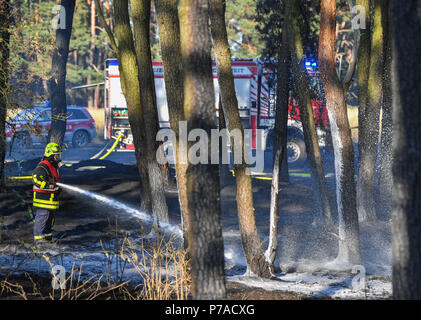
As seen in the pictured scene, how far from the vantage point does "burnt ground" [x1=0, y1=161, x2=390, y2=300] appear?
1020cm

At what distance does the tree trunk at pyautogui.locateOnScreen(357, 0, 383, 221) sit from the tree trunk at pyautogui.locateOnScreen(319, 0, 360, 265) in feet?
7.93

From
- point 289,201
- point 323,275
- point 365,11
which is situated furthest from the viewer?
point 289,201

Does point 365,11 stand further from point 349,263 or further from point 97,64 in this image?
point 97,64

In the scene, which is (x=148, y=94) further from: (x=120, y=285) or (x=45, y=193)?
(x=120, y=285)

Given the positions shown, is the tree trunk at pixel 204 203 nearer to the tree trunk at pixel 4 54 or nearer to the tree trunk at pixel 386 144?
the tree trunk at pixel 4 54

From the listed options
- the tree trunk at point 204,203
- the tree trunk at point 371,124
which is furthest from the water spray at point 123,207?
the tree trunk at point 204,203

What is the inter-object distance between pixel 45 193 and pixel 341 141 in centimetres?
472

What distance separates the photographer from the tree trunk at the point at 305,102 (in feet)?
39.5

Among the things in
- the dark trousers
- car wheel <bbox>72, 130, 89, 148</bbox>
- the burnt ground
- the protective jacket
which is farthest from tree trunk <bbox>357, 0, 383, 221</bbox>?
car wheel <bbox>72, 130, 89, 148</bbox>

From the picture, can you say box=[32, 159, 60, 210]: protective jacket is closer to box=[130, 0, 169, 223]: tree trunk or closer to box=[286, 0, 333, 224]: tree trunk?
box=[130, 0, 169, 223]: tree trunk

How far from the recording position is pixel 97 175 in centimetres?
1706

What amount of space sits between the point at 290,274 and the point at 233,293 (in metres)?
2.72

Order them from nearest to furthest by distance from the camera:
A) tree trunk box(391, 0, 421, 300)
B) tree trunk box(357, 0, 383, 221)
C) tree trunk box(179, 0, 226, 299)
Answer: tree trunk box(391, 0, 421, 300), tree trunk box(179, 0, 226, 299), tree trunk box(357, 0, 383, 221)
